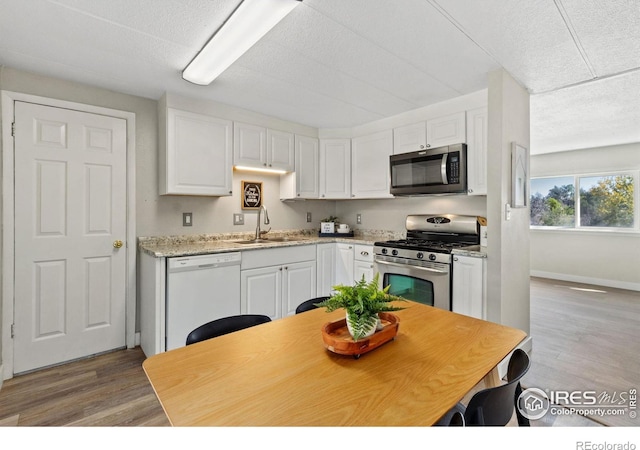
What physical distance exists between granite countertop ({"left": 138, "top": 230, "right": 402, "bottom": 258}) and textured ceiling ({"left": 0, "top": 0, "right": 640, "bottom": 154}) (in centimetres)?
138

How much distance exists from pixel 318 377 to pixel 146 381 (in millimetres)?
1992

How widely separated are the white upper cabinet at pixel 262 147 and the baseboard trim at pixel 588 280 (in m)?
5.32

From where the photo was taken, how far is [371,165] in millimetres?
3678

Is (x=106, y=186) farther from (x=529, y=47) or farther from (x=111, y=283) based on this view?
(x=529, y=47)

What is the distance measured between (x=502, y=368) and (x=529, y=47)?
7.59ft

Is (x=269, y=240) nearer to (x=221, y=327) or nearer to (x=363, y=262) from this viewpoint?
(x=363, y=262)

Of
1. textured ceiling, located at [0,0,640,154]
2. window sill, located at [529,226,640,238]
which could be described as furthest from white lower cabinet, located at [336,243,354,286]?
window sill, located at [529,226,640,238]

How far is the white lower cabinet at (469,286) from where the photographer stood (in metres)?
2.42

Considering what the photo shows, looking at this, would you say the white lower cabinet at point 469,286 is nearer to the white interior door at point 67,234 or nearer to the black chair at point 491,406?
the black chair at point 491,406

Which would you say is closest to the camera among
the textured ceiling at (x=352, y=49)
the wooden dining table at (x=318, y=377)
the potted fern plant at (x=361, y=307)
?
the wooden dining table at (x=318, y=377)

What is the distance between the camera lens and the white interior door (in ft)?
7.81

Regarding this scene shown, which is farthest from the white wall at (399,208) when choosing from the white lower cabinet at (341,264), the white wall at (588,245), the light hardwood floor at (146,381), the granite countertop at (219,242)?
the white wall at (588,245)
